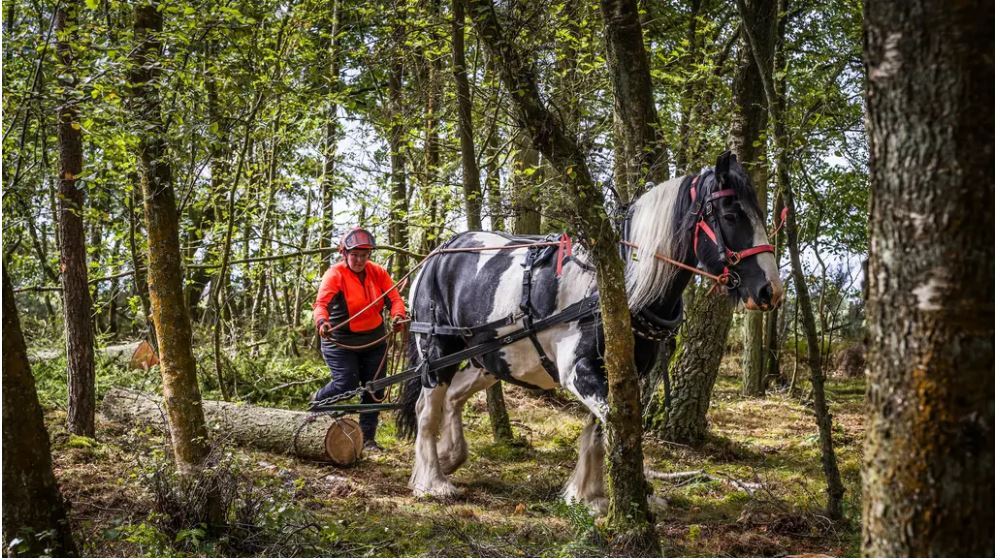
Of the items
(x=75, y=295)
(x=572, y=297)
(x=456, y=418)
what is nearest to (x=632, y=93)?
(x=572, y=297)

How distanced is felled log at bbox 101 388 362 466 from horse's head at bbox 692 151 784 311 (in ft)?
11.4

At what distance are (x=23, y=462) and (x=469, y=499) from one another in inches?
127

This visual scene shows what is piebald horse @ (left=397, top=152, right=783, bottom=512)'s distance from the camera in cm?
464

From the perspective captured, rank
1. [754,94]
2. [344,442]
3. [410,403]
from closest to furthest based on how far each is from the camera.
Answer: [754,94] < [344,442] < [410,403]

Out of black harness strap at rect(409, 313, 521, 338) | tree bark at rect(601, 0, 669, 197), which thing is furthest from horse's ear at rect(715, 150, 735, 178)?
black harness strap at rect(409, 313, 521, 338)

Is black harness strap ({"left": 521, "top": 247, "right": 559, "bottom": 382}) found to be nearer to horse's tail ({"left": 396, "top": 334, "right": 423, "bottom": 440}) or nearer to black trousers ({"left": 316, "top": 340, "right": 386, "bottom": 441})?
horse's tail ({"left": 396, "top": 334, "right": 423, "bottom": 440})

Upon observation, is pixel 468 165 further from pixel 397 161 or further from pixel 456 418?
pixel 397 161

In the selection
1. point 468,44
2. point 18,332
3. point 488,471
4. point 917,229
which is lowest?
point 488,471

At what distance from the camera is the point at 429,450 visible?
6254mm

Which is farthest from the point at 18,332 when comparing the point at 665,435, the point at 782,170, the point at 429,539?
the point at 665,435

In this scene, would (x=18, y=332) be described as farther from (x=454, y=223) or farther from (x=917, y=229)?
(x=454, y=223)

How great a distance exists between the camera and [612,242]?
407 cm

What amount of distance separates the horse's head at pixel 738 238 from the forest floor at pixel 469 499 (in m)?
1.31

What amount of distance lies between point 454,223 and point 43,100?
4.94 m
